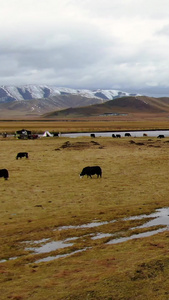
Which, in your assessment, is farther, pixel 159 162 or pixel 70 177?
pixel 159 162

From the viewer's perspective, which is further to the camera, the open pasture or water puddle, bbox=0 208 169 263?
water puddle, bbox=0 208 169 263

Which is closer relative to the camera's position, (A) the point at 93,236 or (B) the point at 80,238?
(B) the point at 80,238

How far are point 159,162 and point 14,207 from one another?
2042cm

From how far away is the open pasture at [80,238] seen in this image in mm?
9297

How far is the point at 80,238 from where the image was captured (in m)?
13.6

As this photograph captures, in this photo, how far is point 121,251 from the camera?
39.4ft

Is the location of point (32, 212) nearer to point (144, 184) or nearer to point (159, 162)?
point (144, 184)

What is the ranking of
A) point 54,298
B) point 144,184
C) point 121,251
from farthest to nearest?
point 144,184 < point 121,251 < point 54,298

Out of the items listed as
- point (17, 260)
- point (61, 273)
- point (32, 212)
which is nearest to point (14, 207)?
point (32, 212)

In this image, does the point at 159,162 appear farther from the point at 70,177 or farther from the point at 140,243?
the point at 140,243

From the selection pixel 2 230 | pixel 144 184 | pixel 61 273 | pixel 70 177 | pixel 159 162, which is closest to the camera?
pixel 61 273

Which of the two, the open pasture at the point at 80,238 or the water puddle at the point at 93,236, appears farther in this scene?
the water puddle at the point at 93,236

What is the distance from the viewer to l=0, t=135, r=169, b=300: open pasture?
9.30m

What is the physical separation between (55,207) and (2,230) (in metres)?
4.42
